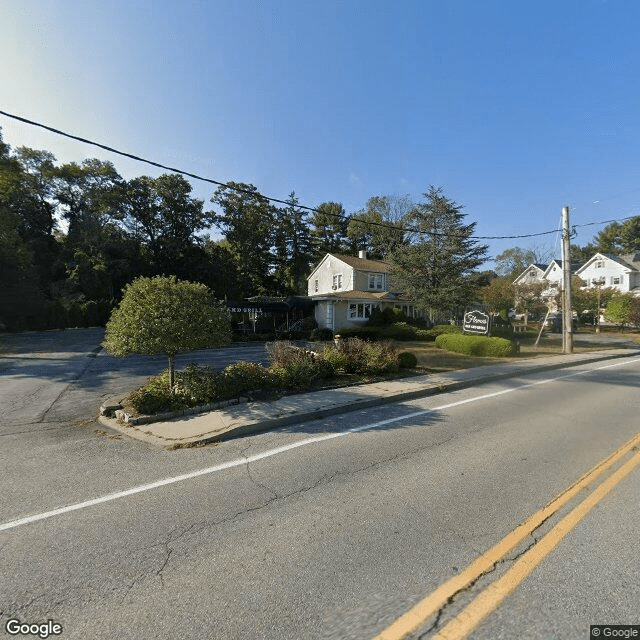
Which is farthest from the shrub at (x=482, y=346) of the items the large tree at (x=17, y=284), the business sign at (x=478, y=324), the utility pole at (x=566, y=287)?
the large tree at (x=17, y=284)

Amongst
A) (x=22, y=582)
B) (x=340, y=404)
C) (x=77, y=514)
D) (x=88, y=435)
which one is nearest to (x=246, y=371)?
(x=340, y=404)

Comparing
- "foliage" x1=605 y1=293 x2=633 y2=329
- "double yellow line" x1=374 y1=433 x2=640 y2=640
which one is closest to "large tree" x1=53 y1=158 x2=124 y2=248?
"double yellow line" x1=374 y1=433 x2=640 y2=640

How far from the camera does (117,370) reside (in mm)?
13156

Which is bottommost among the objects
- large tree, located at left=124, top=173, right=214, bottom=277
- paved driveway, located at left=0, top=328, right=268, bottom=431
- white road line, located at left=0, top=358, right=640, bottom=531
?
white road line, located at left=0, top=358, right=640, bottom=531

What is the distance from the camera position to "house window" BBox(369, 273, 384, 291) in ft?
116

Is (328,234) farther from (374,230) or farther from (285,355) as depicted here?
(285,355)

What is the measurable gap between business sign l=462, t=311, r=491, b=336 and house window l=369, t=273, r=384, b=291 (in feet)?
49.7

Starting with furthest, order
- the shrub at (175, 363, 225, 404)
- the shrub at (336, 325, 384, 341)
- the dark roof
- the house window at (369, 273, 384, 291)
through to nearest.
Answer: the house window at (369, 273, 384, 291), the dark roof, the shrub at (336, 325, 384, 341), the shrub at (175, 363, 225, 404)

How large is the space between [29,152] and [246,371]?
151 feet

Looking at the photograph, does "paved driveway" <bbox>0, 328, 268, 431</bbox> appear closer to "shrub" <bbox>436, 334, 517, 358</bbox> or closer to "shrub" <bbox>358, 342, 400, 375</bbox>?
"shrub" <bbox>358, 342, 400, 375</bbox>

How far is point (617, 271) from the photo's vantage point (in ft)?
162

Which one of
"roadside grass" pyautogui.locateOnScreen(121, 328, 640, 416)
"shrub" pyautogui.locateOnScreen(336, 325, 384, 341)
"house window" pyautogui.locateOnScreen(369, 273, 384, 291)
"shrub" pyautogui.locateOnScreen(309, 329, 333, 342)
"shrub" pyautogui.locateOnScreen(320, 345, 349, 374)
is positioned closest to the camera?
"roadside grass" pyautogui.locateOnScreen(121, 328, 640, 416)

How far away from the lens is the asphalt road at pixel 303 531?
2.50 meters

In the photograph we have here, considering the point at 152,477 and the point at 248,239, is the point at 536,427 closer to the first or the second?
the point at 152,477
